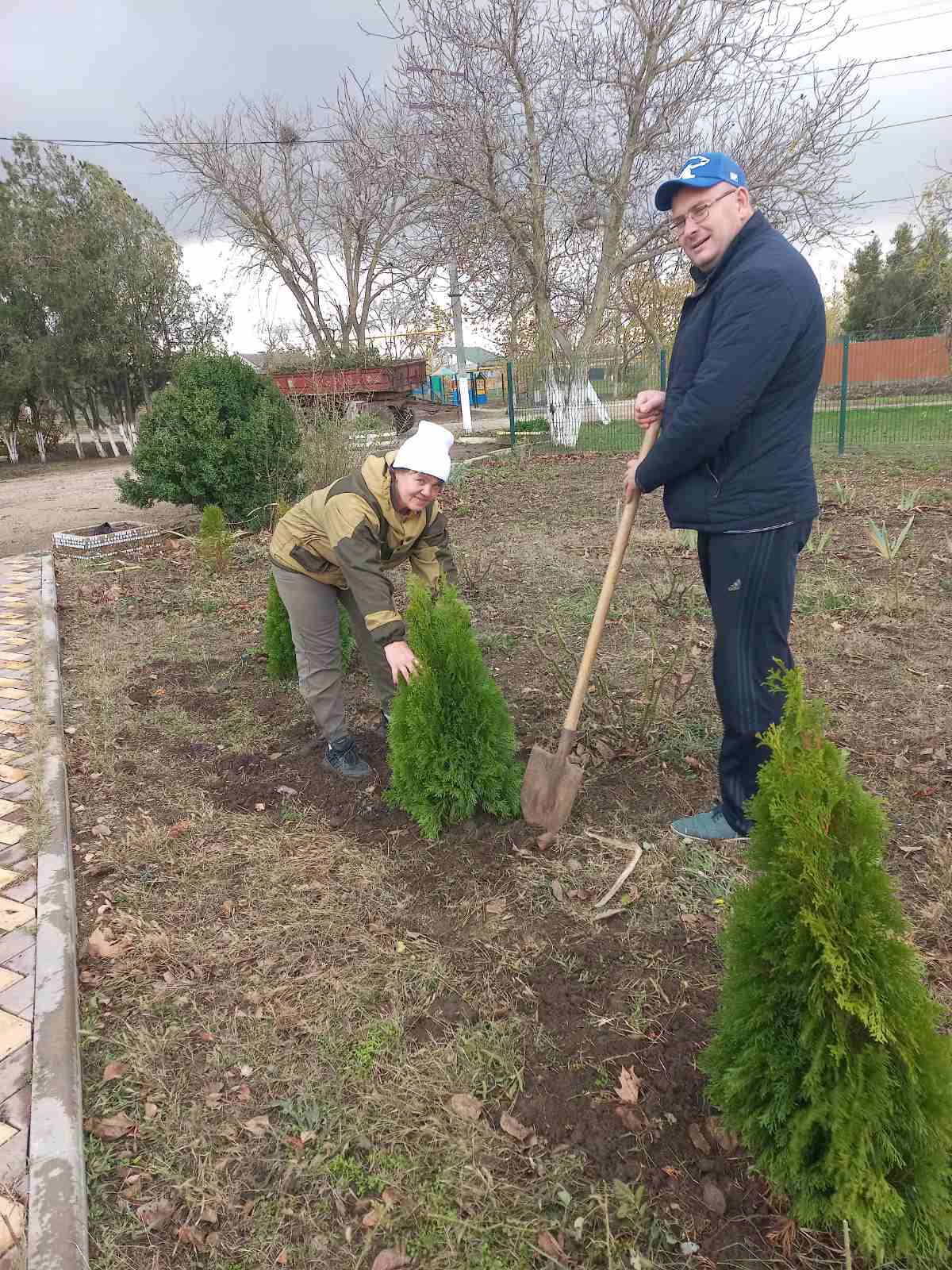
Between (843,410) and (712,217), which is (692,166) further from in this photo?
(843,410)

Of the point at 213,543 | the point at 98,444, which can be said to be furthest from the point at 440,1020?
the point at 98,444

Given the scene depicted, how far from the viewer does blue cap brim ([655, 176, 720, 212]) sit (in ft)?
7.88

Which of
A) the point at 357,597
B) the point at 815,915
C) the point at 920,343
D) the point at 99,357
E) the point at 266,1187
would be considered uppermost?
the point at 99,357

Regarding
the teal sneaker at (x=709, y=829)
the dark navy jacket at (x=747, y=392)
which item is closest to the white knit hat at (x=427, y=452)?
the dark navy jacket at (x=747, y=392)

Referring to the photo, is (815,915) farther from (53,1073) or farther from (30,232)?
(30,232)

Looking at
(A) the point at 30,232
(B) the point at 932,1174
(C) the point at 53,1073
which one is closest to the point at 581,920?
(B) the point at 932,1174

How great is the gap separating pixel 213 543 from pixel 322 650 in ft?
13.8

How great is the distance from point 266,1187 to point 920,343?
20008 mm

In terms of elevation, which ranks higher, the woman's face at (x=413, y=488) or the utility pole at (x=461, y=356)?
the utility pole at (x=461, y=356)

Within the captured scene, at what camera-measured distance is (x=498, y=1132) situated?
2.02 metres

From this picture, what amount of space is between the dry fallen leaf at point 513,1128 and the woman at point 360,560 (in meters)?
1.50

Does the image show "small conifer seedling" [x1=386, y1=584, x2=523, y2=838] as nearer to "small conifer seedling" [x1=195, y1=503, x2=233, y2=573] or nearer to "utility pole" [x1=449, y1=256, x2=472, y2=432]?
"small conifer seedling" [x1=195, y1=503, x2=233, y2=573]

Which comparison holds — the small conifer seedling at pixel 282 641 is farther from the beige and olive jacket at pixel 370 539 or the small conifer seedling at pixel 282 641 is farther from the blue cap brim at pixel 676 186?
the blue cap brim at pixel 676 186

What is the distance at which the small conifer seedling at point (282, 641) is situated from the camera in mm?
4684
